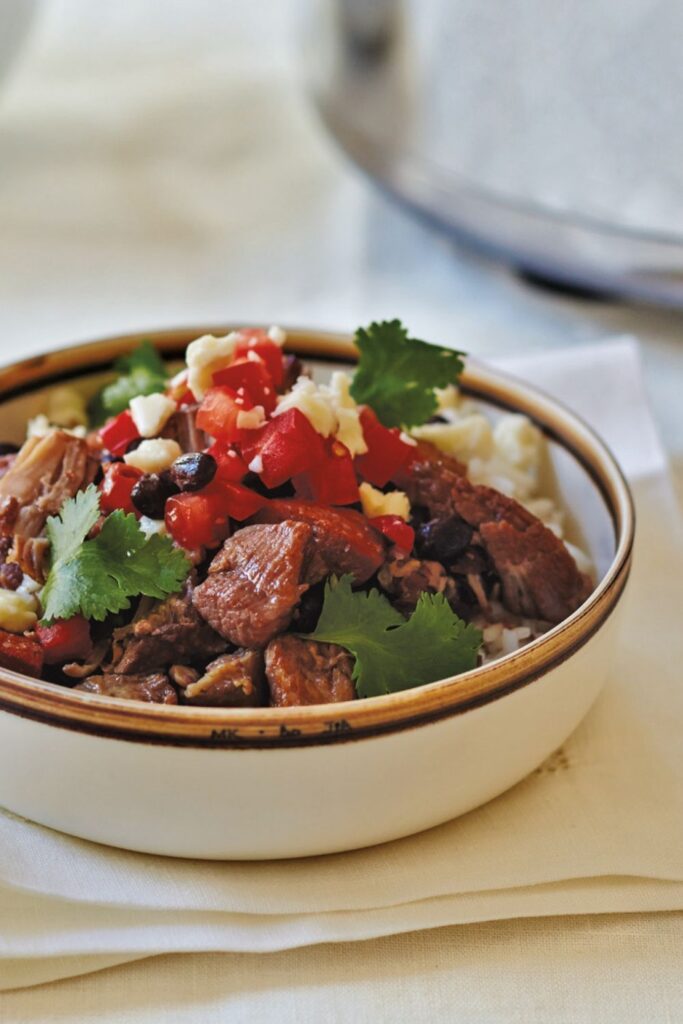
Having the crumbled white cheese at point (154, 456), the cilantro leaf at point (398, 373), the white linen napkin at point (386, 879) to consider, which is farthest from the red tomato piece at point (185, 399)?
the white linen napkin at point (386, 879)

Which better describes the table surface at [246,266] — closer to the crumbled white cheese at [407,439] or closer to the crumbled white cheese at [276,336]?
the crumbled white cheese at [407,439]

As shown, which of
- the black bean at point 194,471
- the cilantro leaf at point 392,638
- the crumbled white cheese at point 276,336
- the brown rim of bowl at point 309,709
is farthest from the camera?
the crumbled white cheese at point 276,336

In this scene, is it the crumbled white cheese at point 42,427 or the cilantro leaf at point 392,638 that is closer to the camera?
the cilantro leaf at point 392,638

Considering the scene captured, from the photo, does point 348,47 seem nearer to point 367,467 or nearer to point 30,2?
point 30,2

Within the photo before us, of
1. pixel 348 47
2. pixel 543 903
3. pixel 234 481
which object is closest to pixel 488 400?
pixel 234 481

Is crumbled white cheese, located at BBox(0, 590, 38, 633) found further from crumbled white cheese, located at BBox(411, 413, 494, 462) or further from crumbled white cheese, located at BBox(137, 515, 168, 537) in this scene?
crumbled white cheese, located at BBox(411, 413, 494, 462)

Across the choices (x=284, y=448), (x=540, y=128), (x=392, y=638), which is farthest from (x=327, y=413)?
(x=540, y=128)
